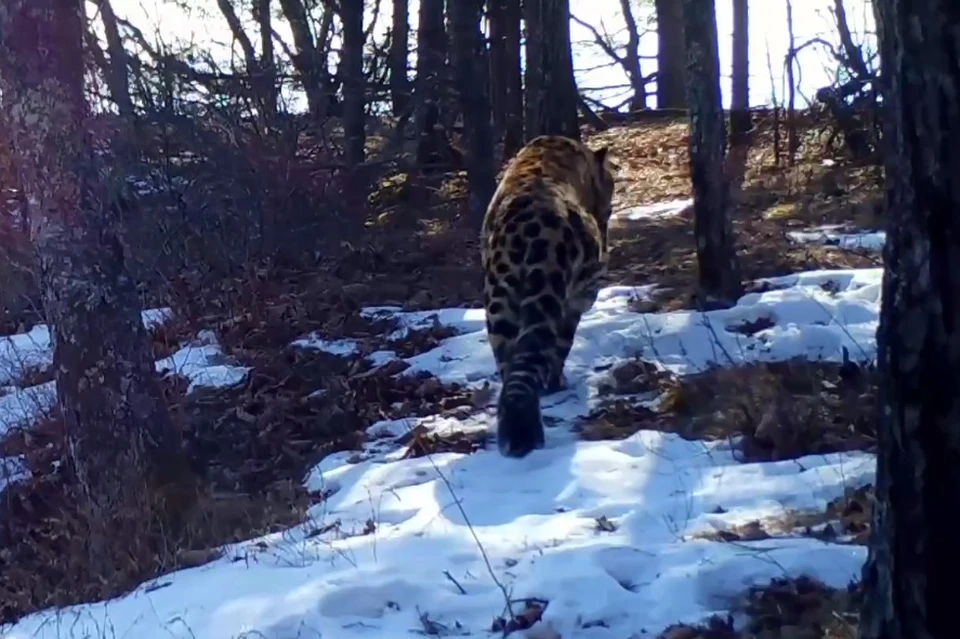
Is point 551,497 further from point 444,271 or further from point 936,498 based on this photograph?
point 444,271

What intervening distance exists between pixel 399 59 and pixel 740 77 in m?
7.88

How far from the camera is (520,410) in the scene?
26.0 ft

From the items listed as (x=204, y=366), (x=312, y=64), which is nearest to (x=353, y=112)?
(x=312, y=64)

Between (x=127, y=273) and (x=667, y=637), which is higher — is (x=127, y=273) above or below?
above

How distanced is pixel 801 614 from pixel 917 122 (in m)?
2.05

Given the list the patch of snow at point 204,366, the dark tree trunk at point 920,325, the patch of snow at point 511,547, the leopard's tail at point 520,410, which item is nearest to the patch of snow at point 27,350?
the patch of snow at point 204,366

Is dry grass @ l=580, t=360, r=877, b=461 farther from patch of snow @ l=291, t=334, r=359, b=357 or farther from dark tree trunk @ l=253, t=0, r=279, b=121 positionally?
dark tree trunk @ l=253, t=0, r=279, b=121

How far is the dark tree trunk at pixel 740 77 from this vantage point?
19047mm

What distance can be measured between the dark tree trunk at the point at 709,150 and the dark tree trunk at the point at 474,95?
403 centimetres

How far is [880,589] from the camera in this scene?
3945mm

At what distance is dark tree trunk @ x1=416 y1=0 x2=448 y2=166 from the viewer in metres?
15.0

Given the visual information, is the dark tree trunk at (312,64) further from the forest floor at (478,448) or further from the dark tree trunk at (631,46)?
the dark tree trunk at (631,46)

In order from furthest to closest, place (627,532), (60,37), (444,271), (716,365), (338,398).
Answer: (444,271)
(338,398)
(716,365)
(60,37)
(627,532)

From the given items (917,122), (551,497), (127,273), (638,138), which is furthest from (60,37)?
(638,138)
